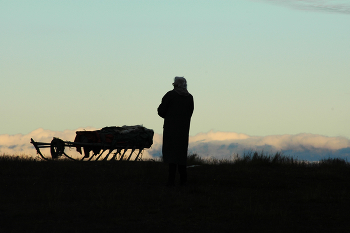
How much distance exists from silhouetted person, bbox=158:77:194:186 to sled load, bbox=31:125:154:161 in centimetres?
727

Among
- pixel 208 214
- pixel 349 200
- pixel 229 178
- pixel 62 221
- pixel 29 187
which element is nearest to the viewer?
pixel 62 221

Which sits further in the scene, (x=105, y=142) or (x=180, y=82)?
(x=105, y=142)

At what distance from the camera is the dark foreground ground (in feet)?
21.1

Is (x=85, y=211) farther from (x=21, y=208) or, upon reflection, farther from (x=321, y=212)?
(x=321, y=212)

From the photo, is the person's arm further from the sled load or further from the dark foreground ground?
the sled load

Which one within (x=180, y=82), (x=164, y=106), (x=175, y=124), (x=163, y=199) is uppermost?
(x=180, y=82)

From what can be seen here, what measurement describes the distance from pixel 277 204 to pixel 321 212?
0.81 m

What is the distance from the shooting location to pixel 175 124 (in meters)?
9.62

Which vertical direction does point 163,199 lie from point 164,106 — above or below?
below

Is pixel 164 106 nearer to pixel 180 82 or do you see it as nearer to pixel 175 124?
pixel 175 124

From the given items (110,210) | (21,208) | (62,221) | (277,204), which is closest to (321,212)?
(277,204)

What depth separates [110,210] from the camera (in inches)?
285

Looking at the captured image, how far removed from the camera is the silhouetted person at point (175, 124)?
9.59 m

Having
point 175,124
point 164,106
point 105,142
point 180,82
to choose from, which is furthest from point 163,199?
point 105,142
